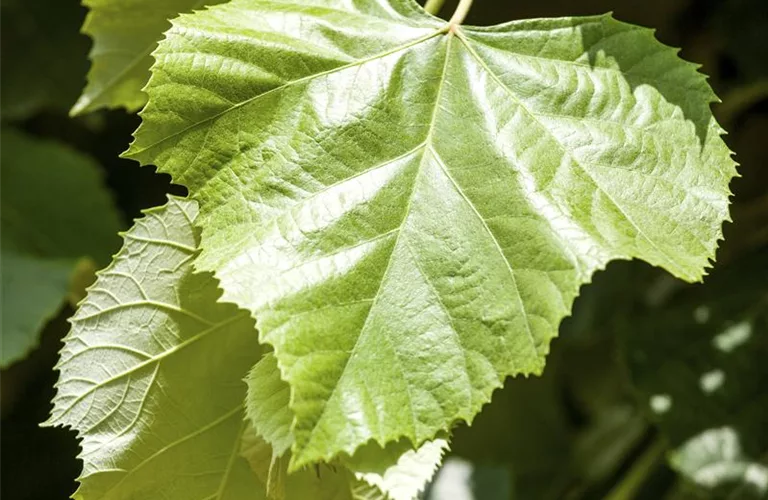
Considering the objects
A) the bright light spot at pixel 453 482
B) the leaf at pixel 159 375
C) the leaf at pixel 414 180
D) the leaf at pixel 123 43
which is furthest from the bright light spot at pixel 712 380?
the leaf at pixel 123 43

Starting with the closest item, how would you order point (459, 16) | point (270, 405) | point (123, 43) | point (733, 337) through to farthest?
point (270, 405) → point (459, 16) → point (123, 43) → point (733, 337)

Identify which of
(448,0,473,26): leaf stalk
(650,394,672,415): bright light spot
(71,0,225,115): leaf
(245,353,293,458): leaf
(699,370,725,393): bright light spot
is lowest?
(650,394,672,415): bright light spot

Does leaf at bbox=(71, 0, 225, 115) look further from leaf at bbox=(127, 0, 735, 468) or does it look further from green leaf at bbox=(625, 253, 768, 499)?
green leaf at bbox=(625, 253, 768, 499)

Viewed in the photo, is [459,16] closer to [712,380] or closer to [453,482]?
[712,380]

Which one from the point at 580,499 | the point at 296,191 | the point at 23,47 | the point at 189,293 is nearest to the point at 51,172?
the point at 23,47

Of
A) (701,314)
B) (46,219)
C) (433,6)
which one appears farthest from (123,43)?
(701,314)

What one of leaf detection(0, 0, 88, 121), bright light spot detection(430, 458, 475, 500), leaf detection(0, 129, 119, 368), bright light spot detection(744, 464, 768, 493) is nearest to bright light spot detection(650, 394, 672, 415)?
bright light spot detection(744, 464, 768, 493)

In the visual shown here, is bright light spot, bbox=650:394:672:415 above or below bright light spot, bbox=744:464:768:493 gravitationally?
above

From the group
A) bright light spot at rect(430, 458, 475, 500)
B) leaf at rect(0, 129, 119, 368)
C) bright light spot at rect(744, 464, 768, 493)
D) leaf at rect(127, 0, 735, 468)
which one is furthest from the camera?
bright light spot at rect(430, 458, 475, 500)
